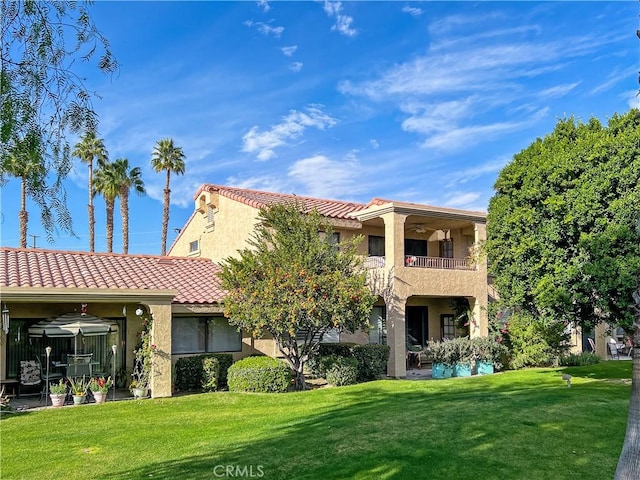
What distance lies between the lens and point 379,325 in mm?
26094

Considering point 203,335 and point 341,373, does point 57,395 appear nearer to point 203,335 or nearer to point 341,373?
point 203,335

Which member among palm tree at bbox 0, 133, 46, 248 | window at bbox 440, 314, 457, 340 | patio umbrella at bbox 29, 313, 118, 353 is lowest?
window at bbox 440, 314, 457, 340

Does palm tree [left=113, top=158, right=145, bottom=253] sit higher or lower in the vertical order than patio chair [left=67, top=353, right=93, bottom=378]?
higher

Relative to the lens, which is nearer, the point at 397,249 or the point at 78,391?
the point at 78,391

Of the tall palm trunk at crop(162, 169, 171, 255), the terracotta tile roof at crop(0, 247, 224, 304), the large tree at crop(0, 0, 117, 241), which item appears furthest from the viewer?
the tall palm trunk at crop(162, 169, 171, 255)

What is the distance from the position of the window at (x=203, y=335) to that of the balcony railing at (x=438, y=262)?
27.9 feet

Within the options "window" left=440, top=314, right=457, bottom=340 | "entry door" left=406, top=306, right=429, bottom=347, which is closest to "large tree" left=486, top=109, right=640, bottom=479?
"entry door" left=406, top=306, right=429, bottom=347

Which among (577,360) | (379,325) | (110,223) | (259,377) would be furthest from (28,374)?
(110,223)

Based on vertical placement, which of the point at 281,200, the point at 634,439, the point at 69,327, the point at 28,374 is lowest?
the point at 28,374

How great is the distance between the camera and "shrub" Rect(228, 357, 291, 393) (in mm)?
18406

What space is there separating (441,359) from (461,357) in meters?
1.00

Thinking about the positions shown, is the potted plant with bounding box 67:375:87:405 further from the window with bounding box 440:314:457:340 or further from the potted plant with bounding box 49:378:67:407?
the window with bounding box 440:314:457:340

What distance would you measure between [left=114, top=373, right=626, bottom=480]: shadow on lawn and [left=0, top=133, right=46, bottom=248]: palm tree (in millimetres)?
5696

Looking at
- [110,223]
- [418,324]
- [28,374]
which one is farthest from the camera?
[110,223]
